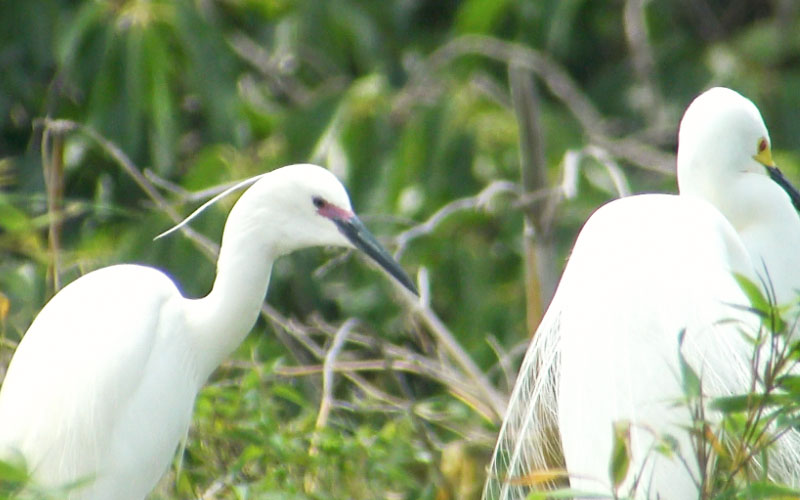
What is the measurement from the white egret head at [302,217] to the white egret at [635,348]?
326 mm

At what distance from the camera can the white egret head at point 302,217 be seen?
2.38 metres

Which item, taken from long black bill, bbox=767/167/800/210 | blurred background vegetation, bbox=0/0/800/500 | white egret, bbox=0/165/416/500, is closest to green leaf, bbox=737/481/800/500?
blurred background vegetation, bbox=0/0/800/500

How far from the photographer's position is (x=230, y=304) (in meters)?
2.47

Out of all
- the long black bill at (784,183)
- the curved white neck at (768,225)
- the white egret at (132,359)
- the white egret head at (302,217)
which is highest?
the long black bill at (784,183)

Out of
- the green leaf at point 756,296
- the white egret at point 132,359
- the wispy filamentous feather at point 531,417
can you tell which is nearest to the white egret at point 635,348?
the wispy filamentous feather at point 531,417

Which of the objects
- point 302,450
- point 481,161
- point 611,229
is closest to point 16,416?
point 302,450

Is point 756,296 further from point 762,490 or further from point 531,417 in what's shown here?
point 531,417

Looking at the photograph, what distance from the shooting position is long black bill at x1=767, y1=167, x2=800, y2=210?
2.72 m

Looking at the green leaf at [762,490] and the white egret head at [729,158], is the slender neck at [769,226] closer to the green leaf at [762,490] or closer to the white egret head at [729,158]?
the white egret head at [729,158]

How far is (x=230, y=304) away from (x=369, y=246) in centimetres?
28

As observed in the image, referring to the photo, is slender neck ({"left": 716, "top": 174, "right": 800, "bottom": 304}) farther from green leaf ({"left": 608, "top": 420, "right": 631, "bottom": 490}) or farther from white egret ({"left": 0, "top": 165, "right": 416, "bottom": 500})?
green leaf ({"left": 608, "top": 420, "right": 631, "bottom": 490})

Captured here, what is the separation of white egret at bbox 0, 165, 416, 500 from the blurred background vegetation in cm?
15

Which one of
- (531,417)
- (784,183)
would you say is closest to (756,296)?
(531,417)

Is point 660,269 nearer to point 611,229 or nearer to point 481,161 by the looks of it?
point 611,229
